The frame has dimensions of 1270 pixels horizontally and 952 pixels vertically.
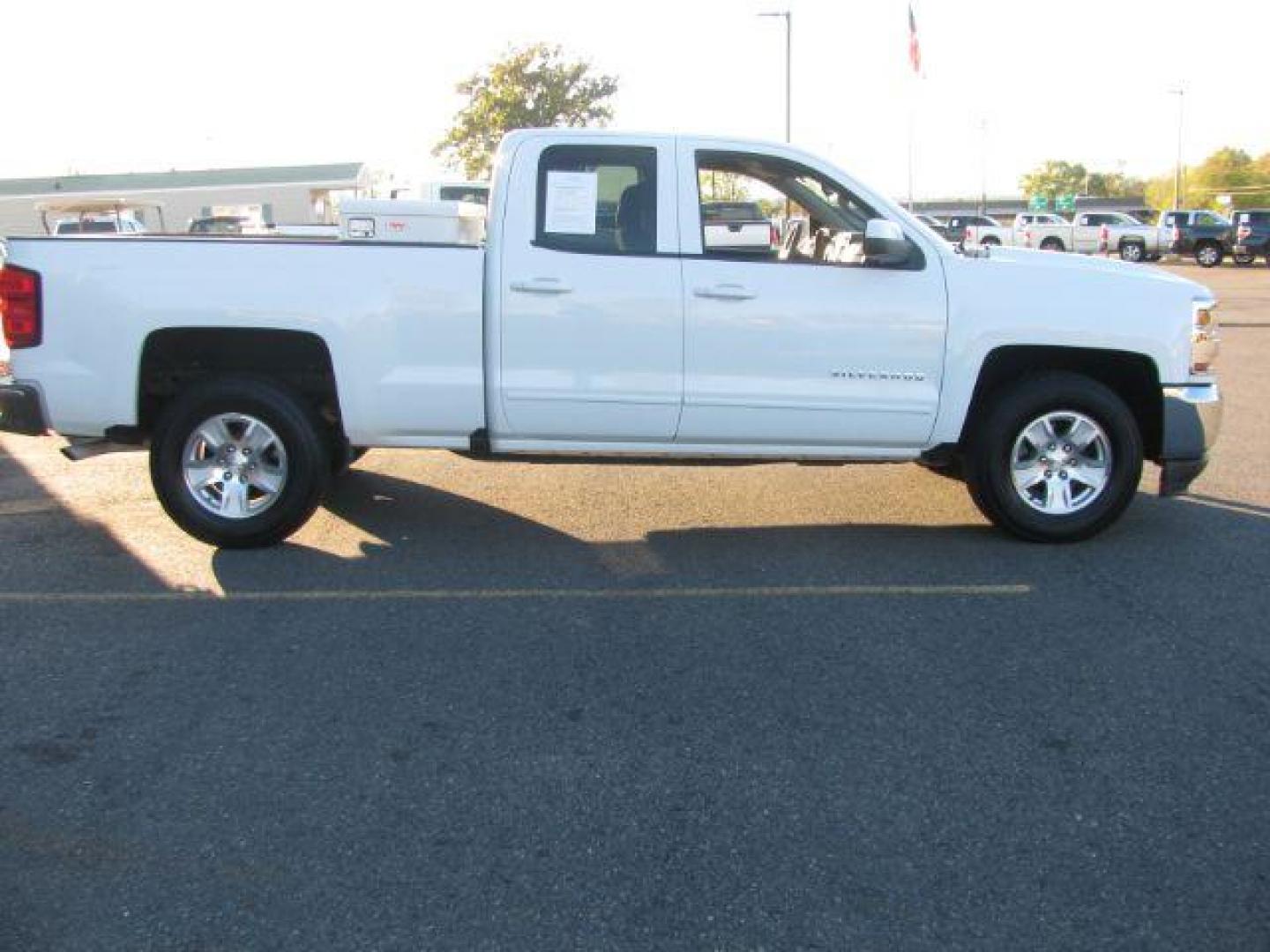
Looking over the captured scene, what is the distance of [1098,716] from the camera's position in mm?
4070

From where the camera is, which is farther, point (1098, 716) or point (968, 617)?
point (968, 617)

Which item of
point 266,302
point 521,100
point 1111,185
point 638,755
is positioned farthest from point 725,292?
point 1111,185

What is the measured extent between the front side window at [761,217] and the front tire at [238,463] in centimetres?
230

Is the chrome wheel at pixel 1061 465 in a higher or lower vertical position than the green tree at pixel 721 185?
lower

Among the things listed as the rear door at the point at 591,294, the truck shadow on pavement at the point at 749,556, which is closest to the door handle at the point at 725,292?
the rear door at the point at 591,294

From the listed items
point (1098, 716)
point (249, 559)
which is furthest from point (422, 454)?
point (1098, 716)

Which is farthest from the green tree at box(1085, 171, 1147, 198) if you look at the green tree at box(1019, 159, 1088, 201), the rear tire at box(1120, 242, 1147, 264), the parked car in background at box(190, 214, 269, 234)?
the parked car in background at box(190, 214, 269, 234)

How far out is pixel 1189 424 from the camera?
6.08 m

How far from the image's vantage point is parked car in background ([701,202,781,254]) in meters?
6.02

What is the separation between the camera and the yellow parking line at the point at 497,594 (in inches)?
210

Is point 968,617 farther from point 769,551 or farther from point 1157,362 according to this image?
point 1157,362

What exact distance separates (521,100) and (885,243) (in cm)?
3813

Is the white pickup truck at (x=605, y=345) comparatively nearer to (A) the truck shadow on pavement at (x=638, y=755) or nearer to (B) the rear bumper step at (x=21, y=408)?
(B) the rear bumper step at (x=21, y=408)

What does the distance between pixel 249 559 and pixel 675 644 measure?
2.47 meters
